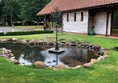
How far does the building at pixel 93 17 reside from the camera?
58.5 ft

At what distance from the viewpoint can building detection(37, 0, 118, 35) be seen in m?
17.8

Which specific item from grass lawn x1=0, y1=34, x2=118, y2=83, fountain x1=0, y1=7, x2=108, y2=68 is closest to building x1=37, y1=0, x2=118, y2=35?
fountain x1=0, y1=7, x2=108, y2=68

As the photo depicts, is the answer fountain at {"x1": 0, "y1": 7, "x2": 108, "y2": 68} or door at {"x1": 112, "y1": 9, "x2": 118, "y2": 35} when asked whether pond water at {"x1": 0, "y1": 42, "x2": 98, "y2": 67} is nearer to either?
fountain at {"x1": 0, "y1": 7, "x2": 108, "y2": 68}

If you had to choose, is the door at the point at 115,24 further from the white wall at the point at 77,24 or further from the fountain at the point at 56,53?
Result: the fountain at the point at 56,53

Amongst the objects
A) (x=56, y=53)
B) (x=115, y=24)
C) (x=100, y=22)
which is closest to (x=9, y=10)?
(x=100, y=22)

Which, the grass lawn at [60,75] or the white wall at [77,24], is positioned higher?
the white wall at [77,24]

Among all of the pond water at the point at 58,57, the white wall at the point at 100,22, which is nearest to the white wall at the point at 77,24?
the white wall at the point at 100,22

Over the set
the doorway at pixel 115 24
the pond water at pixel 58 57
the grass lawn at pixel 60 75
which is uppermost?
the doorway at pixel 115 24

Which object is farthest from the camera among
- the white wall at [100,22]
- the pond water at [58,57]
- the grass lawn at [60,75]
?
the white wall at [100,22]

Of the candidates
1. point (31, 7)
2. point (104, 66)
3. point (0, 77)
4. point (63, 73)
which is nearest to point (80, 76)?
point (63, 73)

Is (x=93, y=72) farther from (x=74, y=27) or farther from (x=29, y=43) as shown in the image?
(x=74, y=27)

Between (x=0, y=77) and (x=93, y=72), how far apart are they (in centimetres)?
281

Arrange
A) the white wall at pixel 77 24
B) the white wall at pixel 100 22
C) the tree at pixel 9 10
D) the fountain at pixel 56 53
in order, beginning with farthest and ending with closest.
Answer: the tree at pixel 9 10, the white wall at pixel 77 24, the white wall at pixel 100 22, the fountain at pixel 56 53

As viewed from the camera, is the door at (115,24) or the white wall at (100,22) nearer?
the door at (115,24)
